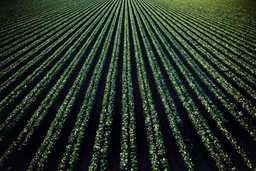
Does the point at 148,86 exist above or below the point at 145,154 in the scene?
above

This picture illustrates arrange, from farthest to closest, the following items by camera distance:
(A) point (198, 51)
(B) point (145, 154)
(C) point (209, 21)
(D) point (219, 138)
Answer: (C) point (209, 21) → (A) point (198, 51) → (D) point (219, 138) → (B) point (145, 154)

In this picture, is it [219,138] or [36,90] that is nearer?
[219,138]

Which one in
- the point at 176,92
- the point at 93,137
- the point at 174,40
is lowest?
the point at 93,137

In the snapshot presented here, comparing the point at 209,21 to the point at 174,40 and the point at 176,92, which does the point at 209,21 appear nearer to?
the point at 174,40

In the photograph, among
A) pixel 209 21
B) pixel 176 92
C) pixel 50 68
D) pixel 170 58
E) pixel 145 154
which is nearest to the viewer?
pixel 145 154

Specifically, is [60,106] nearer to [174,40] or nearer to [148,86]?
[148,86]

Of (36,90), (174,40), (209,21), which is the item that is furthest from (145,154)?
(209,21)
